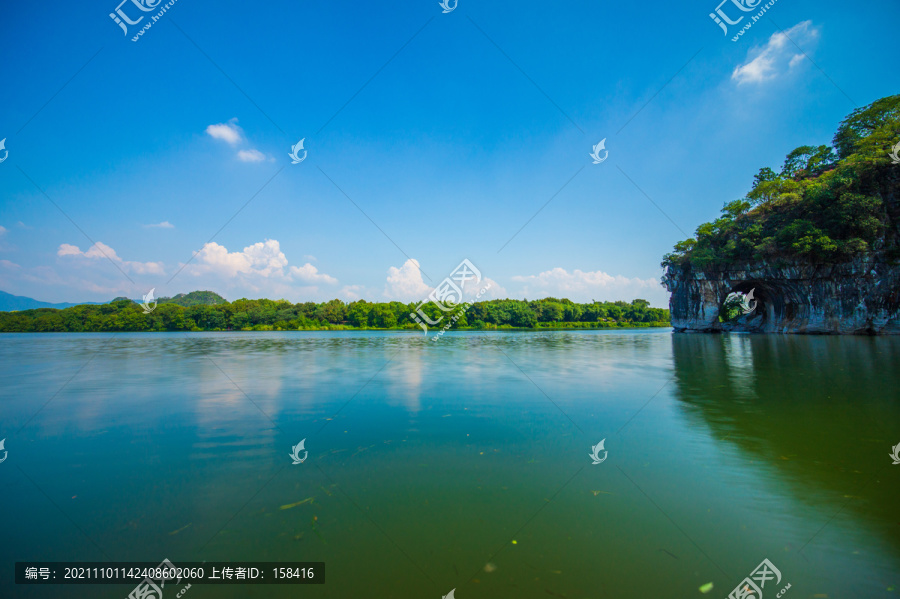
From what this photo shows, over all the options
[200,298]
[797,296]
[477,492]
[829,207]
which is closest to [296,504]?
[477,492]

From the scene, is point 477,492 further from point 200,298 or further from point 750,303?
point 200,298

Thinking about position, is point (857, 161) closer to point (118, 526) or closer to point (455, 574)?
point (455, 574)

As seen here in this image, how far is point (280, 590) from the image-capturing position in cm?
276

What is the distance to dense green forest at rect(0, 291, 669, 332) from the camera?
7500 centimetres

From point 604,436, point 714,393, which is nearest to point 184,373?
point 604,436

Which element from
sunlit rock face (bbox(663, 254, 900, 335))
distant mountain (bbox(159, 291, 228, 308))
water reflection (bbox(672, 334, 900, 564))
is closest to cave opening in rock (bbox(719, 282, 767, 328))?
sunlit rock face (bbox(663, 254, 900, 335))

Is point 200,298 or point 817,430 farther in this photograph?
point 200,298

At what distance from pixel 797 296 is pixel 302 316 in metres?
101

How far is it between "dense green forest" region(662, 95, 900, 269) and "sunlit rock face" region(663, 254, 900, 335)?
1.44 meters

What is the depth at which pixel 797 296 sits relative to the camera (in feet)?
135

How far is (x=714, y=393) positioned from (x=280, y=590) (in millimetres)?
11204

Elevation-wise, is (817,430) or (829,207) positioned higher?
(829,207)

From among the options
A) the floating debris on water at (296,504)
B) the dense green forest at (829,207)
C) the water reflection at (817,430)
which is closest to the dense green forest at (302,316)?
the dense green forest at (829,207)

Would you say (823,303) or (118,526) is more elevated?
(823,303)
